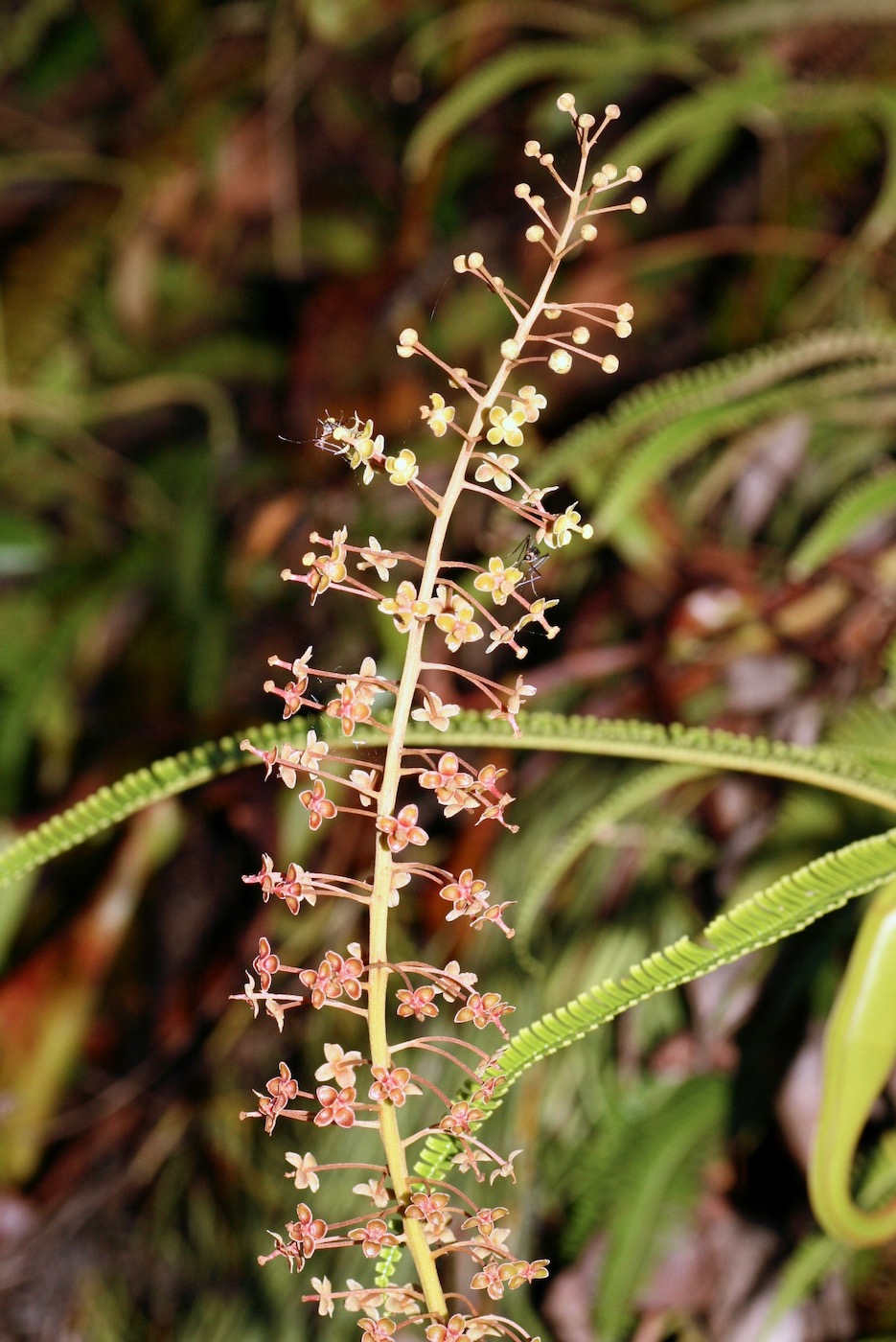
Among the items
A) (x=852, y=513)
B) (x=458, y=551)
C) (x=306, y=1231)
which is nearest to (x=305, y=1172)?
(x=306, y=1231)

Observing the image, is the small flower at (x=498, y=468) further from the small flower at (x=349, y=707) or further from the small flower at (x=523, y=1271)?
the small flower at (x=523, y=1271)

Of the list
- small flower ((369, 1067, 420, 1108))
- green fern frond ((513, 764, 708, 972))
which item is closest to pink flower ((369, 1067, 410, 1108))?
small flower ((369, 1067, 420, 1108))

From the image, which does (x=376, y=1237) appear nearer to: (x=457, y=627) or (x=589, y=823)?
(x=457, y=627)

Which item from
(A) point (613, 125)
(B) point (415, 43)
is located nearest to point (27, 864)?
(A) point (613, 125)

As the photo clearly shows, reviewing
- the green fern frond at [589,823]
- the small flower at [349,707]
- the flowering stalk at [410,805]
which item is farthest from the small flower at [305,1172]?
the green fern frond at [589,823]

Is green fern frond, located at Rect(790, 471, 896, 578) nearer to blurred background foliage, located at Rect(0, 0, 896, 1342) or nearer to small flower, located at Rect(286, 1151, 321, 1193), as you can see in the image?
blurred background foliage, located at Rect(0, 0, 896, 1342)

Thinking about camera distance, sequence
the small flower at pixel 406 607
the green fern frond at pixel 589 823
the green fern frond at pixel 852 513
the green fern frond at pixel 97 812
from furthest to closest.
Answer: the green fern frond at pixel 852 513, the green fern frond at pixel 589 823, the green fern frond at pixel 97 812, the small flower at pixel 406 607

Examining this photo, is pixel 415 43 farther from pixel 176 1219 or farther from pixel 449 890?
pixel 449 890
